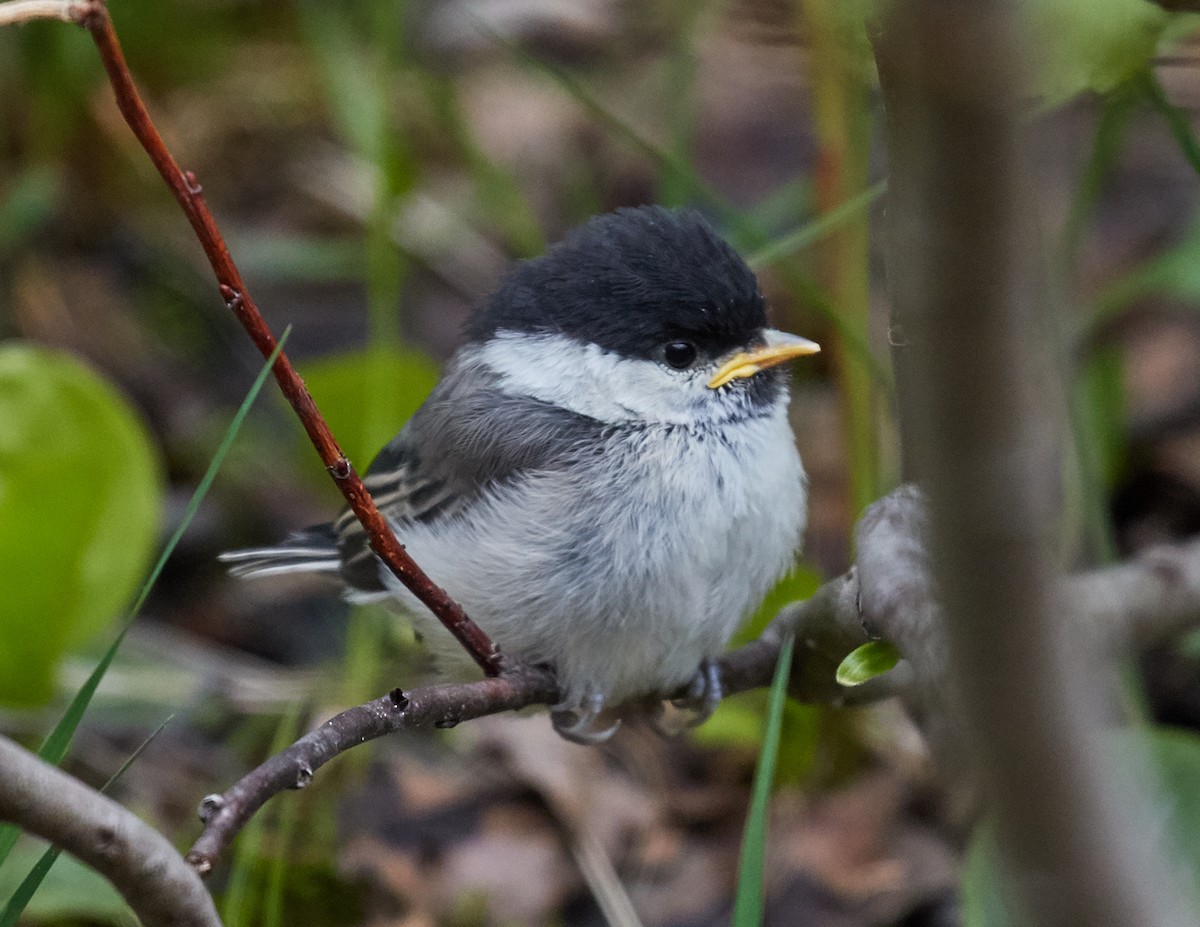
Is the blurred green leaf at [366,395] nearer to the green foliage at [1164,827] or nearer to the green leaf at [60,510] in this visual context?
the green leaf at [60,510]

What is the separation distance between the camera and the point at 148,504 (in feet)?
8.92

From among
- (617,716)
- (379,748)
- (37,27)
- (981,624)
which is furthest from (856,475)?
(37,27)

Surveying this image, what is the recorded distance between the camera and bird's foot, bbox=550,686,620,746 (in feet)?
6.62

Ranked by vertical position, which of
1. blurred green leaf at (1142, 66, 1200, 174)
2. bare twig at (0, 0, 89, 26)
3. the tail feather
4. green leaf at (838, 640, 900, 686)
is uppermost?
bare twig at (0, 0, 89, 26)

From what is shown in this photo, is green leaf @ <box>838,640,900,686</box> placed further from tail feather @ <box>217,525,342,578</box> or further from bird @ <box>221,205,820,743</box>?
tail feather @ <box>217,525,342,578</box>

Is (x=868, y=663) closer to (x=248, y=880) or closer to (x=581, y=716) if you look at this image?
(x=581, y=716)

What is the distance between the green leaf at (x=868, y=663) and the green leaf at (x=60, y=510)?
70.4 inches

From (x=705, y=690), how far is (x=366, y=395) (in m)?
1.31

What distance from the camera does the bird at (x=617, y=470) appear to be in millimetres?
1976

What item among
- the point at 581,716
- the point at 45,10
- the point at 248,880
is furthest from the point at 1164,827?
the point at 45,10

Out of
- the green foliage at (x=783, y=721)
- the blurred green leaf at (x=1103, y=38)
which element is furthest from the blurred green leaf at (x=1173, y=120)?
the green foliage at (x=783, y=721)

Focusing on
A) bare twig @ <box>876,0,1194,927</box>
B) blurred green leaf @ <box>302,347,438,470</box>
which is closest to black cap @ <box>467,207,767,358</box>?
blurred green leaf @ <box>302,347,438,470</box>

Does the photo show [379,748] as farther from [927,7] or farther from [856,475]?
[927,7]

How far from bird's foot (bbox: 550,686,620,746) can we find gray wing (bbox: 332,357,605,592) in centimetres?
37
